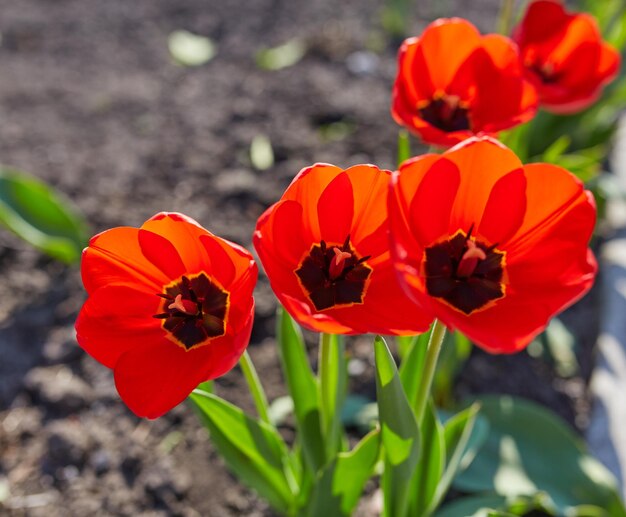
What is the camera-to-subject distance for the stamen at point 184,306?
3.12 feet

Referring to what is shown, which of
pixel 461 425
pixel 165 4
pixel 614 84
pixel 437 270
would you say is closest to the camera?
pixel 437 270

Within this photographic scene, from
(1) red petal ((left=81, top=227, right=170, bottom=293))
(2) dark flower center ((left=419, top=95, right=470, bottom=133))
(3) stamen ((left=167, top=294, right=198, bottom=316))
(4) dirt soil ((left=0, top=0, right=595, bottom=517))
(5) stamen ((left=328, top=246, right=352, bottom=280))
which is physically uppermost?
(2) dark flower center ((left=419, top=95, right=470, bottom=133))

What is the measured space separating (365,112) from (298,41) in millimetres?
678

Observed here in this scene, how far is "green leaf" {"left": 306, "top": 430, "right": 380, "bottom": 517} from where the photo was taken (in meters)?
Answer: 1.17

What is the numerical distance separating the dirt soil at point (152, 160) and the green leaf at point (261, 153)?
0.03 m

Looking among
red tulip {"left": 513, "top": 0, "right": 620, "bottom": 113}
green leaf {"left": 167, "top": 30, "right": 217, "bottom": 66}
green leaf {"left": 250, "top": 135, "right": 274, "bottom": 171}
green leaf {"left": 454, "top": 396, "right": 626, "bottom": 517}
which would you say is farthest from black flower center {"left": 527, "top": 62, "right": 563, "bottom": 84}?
green leaf {"left": 167, "top": 30, "right": 217, "bottom": 66}

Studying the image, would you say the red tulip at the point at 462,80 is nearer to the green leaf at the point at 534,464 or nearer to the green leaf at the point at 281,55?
the green leaf at the point at 534,464

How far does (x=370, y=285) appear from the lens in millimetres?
974

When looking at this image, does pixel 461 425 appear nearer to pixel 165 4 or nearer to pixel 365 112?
pixel 365 112

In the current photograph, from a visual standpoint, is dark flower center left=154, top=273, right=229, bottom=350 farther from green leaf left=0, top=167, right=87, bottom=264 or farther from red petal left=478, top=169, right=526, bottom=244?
green leaf left=0, top=167, right=87, bottom=264

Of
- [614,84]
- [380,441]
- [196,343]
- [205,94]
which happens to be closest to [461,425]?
[380,441]

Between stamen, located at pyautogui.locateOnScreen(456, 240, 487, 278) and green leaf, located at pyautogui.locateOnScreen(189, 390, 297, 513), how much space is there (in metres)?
0.44

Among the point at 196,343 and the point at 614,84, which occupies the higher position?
the point at 196,343

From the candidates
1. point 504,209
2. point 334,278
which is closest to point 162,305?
point 334,278
